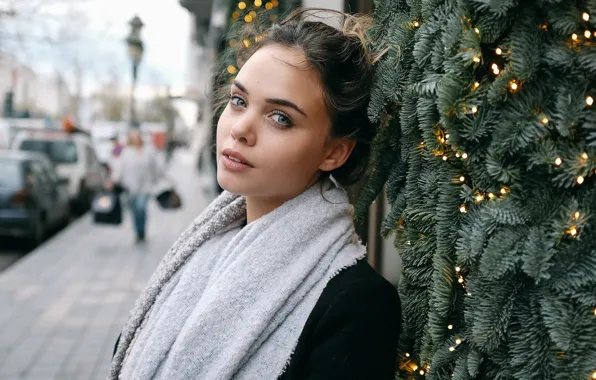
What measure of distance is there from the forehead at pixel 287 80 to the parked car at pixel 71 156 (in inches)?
562

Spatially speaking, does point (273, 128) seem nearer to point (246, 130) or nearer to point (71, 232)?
point (246, 130)

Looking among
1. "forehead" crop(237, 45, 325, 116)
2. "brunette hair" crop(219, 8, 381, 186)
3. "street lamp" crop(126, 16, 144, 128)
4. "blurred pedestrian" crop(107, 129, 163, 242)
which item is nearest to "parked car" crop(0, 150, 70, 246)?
"blurred pedestrian" crop(107, 129, 163, 242)

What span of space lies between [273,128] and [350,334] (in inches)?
20.8

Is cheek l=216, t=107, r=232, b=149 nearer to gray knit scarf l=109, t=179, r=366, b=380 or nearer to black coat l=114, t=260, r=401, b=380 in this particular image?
gray knit scarf l=109, t=179, r=366, b=380

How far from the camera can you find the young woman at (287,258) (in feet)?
4.87

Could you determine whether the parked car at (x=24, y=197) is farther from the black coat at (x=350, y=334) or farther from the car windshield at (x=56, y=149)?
the black coat at (x=350, y=334)

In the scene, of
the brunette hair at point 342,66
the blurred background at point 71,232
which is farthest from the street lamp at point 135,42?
the brunette hair at point 342,66

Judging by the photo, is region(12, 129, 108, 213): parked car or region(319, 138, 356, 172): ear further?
region(12, 129, 108, 213): parked car

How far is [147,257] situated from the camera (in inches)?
410

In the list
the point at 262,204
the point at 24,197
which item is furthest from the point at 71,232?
the point at 262,204

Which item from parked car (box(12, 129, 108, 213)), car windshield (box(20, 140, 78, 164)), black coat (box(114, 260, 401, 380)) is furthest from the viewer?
car windshield (box(20, 140, 78, 164))

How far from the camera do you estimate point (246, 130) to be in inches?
63.2

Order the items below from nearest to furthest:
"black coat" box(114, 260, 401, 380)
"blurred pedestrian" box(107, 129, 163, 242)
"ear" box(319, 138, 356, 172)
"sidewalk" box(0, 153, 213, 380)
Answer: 1. "black coat" box(114, 260, 401, 380)
2. "ear" box(319, 138, 356, 172)
3. "sidewalk" box(0, 153, 213, 380)
4. "blurred pedestrian" box(107, 129, 163, 242)

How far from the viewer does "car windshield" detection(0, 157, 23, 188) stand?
34.6ft
